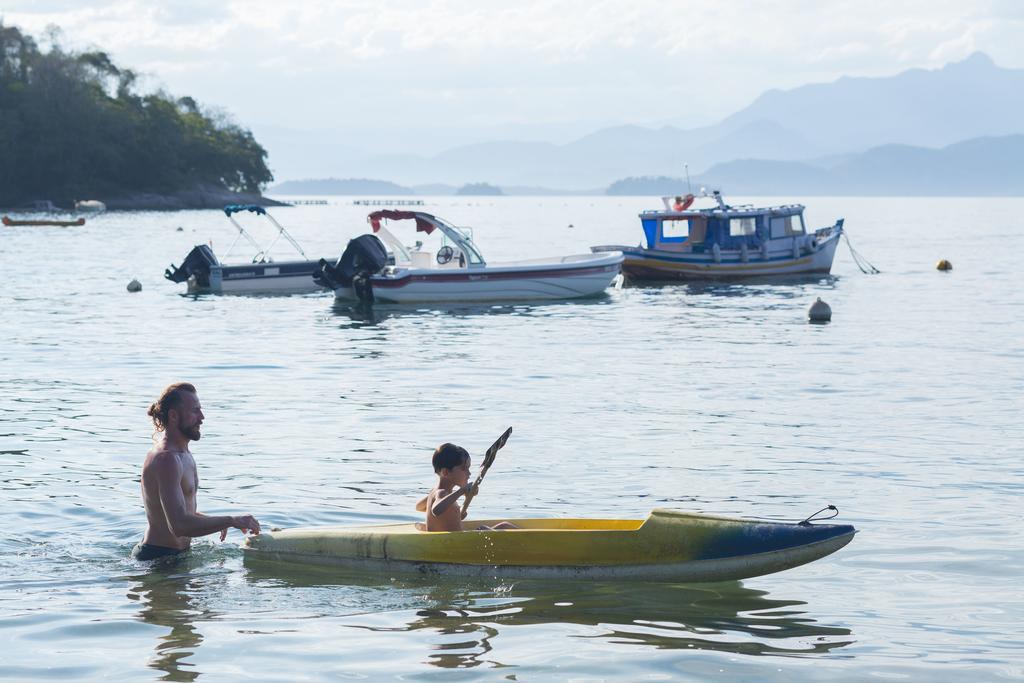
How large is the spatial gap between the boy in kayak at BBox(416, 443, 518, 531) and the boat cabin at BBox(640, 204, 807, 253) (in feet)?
123

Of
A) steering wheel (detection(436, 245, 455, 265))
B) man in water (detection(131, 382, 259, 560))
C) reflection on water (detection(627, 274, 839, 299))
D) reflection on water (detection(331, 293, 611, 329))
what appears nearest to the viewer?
man in water (detection(131, 382, 259, 560))

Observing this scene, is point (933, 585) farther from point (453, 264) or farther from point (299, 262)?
point (299, 262)

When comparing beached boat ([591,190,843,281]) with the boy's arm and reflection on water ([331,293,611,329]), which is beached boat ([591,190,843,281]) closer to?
reflection on water ([331,293,611,329])

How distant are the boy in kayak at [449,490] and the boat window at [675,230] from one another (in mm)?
38629

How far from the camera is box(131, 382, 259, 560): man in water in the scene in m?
9.84

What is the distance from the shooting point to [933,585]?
1094 cm

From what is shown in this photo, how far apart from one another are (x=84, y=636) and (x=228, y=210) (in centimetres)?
3580

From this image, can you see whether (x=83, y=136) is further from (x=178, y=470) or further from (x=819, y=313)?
(x=178, y=470)

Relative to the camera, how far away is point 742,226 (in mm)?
48500

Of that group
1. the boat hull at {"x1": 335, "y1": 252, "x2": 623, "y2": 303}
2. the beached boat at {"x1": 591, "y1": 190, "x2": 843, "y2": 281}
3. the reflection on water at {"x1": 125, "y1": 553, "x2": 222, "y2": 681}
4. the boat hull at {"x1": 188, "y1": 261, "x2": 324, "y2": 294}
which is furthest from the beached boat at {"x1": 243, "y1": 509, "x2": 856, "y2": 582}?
Result: the beached boat at {"x1": 591, "y1": 190, "x2": 843, "y2": 281}

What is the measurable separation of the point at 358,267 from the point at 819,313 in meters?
13.6

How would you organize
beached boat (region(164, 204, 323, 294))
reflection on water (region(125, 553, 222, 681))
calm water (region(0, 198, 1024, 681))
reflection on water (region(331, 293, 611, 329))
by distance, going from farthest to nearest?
1. beached boat (region(164, 204, 323, 294))
2. reflection on water (region(331, 293, 611, 329))
3. calm water (region(0, 198, 1024, 681))
4. reflection on water (region(125, 553, 222, 681))

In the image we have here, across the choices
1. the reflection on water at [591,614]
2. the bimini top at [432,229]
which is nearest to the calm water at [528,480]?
the reflection on water at [591,614]

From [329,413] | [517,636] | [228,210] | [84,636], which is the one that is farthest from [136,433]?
[228,210]
